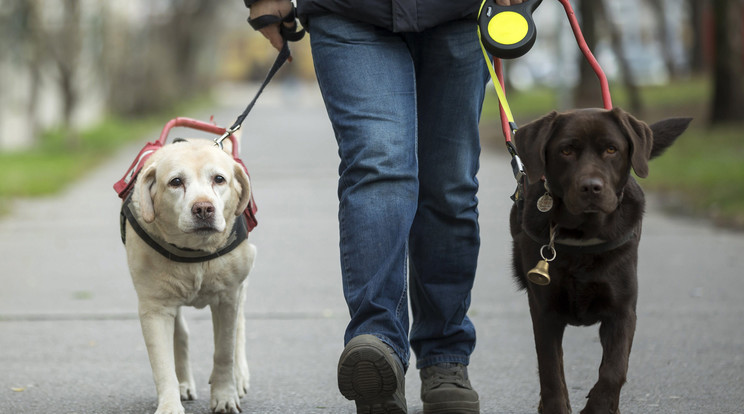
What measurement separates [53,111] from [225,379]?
25.4 meters

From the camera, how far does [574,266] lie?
3520 mm

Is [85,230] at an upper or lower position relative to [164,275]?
lower

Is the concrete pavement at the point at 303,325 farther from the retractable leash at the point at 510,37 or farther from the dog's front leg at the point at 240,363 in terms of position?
the retractable leash at the point at 510,37

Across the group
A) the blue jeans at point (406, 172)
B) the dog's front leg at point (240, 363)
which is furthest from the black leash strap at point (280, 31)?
the dog's front leg at point (240, 363)

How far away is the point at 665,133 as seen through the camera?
3814mm

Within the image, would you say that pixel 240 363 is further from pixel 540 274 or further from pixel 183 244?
pixel 540 274

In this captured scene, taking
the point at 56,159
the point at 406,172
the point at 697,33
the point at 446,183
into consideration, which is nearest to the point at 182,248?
the point at 406,172

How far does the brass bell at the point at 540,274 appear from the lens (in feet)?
11.3

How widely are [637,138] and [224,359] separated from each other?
1.66 m

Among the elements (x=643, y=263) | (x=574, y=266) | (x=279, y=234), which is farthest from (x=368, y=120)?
(x=279, y=234)

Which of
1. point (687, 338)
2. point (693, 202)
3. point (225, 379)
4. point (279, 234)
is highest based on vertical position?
point (225, 379)

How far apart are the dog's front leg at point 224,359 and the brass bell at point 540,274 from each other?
1.12 metres

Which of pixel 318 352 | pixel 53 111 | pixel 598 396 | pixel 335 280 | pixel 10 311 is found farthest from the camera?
pixel 53 111

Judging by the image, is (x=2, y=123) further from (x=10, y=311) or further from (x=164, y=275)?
(x=164, y=275)
